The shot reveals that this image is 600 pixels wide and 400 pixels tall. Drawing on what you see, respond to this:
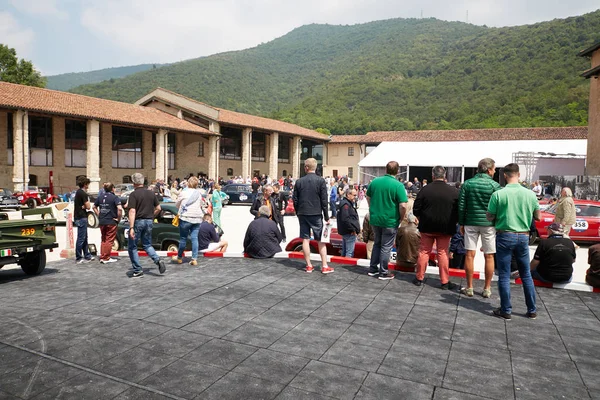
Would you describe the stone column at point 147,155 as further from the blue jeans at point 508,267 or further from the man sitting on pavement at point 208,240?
the blue jeans at point 508,267

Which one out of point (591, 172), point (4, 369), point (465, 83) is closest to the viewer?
point (4, 369)

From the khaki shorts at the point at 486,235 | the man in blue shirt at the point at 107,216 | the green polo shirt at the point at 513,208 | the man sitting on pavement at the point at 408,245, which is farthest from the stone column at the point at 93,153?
the green polo shirt at the point at 513,208

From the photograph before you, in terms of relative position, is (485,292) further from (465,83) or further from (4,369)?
(465,83)

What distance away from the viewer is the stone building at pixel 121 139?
27000 mm

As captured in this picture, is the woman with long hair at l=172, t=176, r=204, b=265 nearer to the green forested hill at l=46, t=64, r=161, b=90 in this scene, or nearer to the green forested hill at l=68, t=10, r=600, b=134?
the green forested hill at l=68, t=10, r=600, b=134

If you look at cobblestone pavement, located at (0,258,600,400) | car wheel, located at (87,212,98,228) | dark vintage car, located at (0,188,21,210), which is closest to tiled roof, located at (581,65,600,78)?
cobblestone pavement, located at (0,258,600,400)

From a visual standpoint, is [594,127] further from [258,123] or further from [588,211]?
[258,123]

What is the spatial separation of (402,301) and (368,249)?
2306 mm

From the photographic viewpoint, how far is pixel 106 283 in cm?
639

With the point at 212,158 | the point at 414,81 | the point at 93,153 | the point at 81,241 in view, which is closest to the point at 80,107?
the point at 93,153

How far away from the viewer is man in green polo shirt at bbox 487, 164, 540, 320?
4.71 meters

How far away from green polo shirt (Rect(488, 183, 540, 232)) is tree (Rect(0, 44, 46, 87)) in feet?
162

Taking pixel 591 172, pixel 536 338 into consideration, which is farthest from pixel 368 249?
pixel 591 172

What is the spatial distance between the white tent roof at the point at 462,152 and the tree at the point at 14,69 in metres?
35.7
